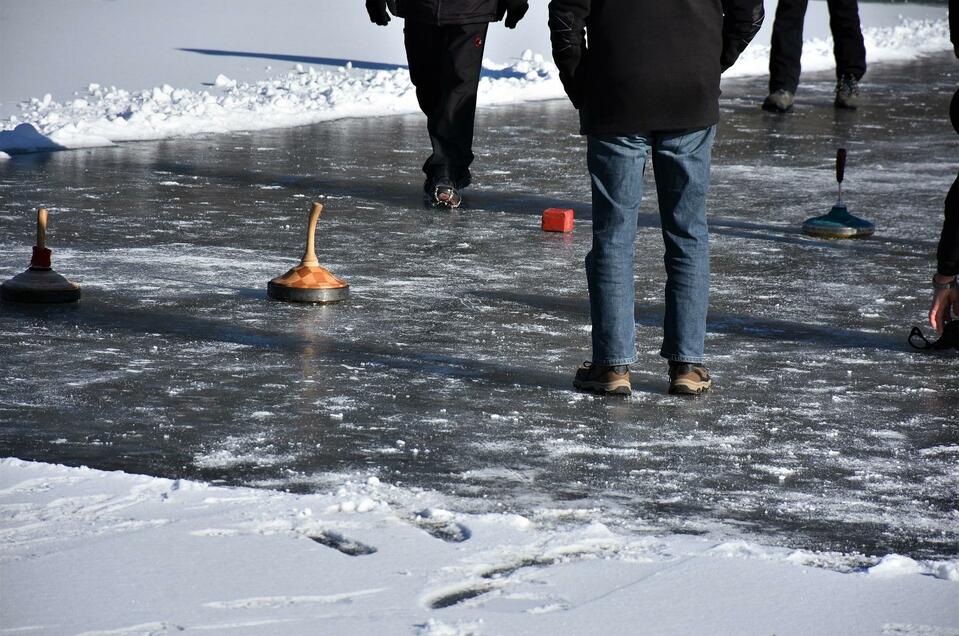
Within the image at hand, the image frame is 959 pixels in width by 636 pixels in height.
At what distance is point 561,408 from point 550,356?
79cm

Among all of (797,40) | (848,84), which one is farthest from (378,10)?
(848,84)

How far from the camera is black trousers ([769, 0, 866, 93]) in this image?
16125 millimetres

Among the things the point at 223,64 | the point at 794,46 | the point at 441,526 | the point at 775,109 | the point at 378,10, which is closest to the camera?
the point at 441,526

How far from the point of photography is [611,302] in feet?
18.6

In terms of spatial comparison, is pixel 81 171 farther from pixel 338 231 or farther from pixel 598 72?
pixel 598 72

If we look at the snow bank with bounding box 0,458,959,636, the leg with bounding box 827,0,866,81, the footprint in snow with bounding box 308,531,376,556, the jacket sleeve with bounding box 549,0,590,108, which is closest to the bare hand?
the jacket sleeve with bounding box 549,0,590,108

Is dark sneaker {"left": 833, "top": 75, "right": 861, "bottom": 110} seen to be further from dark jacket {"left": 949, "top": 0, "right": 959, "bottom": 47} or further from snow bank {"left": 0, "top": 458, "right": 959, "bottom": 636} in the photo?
snow bank {"left": 0, "top": 458, "right": 959, "bottom": 636}

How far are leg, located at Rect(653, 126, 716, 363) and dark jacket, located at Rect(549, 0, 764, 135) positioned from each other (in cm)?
10

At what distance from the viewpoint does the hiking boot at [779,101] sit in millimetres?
16438

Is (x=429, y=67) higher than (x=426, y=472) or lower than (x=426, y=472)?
higher

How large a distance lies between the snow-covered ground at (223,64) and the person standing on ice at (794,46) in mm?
2977

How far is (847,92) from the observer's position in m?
17.0

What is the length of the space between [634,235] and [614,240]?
118 mm

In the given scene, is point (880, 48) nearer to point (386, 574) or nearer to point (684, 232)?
point (684, 232)
